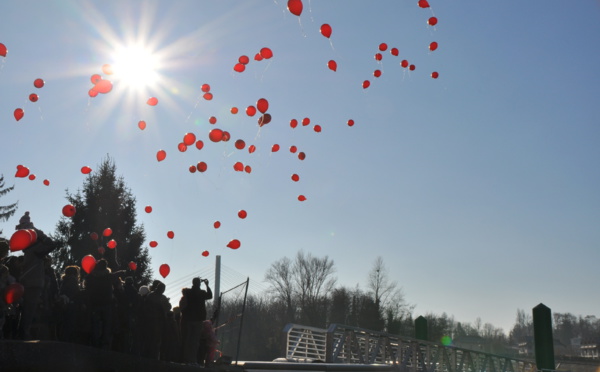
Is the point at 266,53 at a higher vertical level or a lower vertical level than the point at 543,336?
higher

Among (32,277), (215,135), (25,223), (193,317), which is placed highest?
(215,135)

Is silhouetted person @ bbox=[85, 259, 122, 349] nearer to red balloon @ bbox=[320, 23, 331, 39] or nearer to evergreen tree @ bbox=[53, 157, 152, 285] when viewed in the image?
red balloon @ bbox=[320, 23, 331, 39]

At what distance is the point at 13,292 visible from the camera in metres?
8.02

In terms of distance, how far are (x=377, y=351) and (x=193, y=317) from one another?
34.2ft

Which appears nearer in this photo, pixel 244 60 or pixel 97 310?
pixel 97 310

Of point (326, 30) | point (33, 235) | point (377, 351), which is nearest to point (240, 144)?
point (326, 30)

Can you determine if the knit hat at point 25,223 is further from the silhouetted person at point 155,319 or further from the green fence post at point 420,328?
the green fence post at point 420,328

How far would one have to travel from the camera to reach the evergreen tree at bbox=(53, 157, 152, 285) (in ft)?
98.8

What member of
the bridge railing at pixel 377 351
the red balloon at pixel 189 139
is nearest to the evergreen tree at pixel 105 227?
the bridge railing at pixel 377 351

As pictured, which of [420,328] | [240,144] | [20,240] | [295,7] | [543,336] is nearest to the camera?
[20,240]

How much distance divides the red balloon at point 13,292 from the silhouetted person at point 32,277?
28 cm

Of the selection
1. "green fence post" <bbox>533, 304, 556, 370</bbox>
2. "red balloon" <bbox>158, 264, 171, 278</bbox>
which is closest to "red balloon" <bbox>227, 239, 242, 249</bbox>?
"red balloon" <bbox>158, 264, 171, 278</bbox>

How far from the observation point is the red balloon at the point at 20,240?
8500 millimetres

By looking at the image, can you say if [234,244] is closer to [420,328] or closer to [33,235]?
[33,235]
